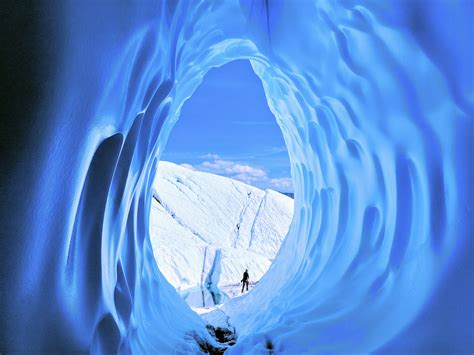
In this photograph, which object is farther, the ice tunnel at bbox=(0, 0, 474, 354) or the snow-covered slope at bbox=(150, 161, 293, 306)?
the snow-covered slope at bbox=(150, 161, 293, 306)

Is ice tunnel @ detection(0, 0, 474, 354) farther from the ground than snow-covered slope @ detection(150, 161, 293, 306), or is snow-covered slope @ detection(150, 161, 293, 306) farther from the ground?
snow-covered slope @ detection(150, 161, 293, 306)

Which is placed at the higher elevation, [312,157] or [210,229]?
[210,229]

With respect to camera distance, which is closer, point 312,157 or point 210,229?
point 312,157

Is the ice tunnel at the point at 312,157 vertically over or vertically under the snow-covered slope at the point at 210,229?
under

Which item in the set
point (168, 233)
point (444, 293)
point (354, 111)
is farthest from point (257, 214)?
point (444, 293)

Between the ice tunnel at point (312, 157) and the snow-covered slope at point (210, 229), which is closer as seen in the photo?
the ice tunnel at point (312, 157)
